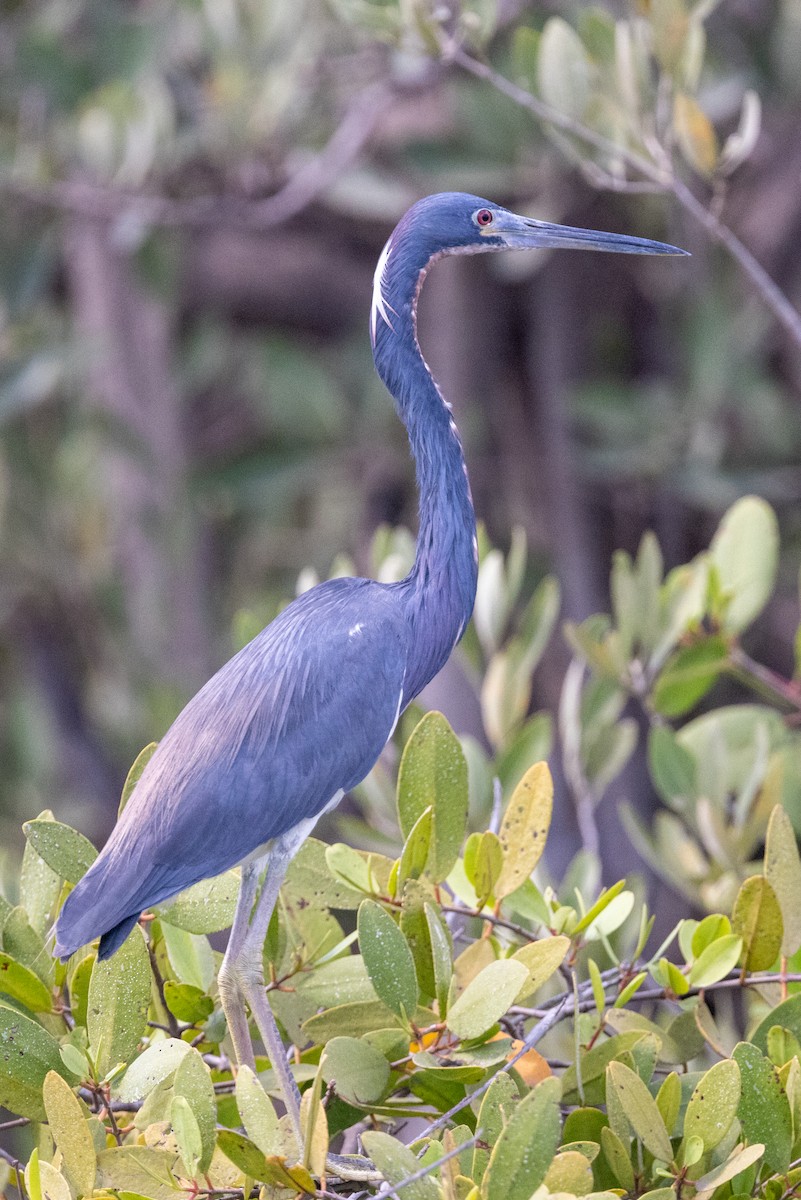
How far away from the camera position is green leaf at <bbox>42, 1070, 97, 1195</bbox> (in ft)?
5.74

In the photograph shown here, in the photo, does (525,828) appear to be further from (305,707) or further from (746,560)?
(746,560)

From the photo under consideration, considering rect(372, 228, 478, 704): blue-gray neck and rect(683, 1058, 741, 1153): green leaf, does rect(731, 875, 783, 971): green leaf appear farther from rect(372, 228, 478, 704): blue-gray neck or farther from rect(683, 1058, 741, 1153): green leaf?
rect(372, 228, 478, 704): blue-gray neck

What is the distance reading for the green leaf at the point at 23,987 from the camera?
2062 millimetres

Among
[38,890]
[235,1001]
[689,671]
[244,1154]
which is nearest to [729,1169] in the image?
[244,1154]

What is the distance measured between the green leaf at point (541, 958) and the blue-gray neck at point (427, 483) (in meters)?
0.70

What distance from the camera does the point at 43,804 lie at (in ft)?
19.9

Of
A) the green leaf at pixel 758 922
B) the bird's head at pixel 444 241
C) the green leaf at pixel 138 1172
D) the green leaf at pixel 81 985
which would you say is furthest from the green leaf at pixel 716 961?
the bird's head at pixel 444 241

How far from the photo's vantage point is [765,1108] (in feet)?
5.99

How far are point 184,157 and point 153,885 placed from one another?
3315mm

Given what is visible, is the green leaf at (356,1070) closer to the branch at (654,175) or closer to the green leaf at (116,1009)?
the green leaf at (116,1009)

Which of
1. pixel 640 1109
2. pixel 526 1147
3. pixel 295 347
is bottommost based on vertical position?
pixel 640 1109

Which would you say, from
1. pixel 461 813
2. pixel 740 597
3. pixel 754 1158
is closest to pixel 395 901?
pixel 461 813

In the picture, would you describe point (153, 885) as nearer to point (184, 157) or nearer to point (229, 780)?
point (229, 780)

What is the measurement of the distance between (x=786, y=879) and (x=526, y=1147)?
2.21 ft
